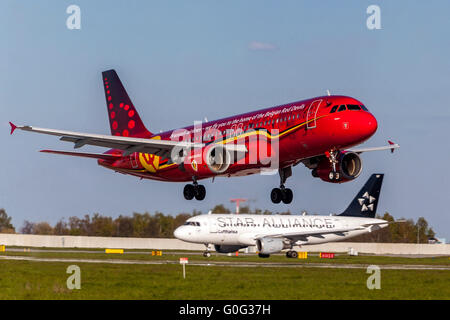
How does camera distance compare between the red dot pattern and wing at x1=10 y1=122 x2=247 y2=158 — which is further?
the red dot pattern

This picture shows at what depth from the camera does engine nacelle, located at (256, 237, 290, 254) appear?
80312mm

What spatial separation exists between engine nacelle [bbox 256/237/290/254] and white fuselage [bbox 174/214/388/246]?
1804 millimetres

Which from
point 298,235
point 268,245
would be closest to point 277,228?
point 298,235

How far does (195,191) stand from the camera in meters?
54.4

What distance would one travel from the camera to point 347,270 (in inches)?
2452

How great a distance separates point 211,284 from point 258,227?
3746 centimetres

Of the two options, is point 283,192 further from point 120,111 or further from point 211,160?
point 120,111

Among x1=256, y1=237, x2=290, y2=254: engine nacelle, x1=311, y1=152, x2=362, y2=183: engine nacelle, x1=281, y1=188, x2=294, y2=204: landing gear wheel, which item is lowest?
x1=256, y1=237, x2=290, y2=254: engine nacelle

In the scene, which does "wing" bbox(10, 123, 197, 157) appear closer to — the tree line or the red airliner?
the red airliner

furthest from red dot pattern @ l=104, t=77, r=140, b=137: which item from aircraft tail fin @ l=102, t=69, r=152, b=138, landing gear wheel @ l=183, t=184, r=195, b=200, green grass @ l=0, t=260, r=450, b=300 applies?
green grass @ l=0, t=260, r=450, b=300

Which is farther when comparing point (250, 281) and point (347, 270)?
point (347, 270)
